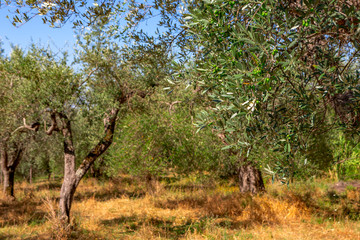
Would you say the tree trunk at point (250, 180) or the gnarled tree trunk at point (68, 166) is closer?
the gnarled tree trunk at point (68, 166)

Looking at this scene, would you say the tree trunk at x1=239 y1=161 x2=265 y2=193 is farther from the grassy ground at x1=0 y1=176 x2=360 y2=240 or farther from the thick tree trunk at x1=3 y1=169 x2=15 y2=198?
the thick tree trunk at x1=3 y1=169 x2=15 y2=198

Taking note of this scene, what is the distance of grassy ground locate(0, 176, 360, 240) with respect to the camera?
400 inches

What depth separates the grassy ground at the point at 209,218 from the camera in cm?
1015

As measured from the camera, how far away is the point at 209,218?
466 inches

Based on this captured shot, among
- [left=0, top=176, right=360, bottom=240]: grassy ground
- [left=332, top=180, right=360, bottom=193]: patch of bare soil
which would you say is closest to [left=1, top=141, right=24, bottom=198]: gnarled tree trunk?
[left=0, top=176, right=360, bottom=240]: grassy ground

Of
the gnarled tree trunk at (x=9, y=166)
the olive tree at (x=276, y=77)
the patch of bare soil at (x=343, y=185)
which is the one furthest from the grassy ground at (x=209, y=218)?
the olive tree at (x=276, y=77)

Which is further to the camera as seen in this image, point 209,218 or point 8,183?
point 8,183

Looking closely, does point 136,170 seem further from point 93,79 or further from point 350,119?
point 350,119

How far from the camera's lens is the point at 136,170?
45.9 ft

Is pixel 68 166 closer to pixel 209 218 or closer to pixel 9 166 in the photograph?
pixel 209 218

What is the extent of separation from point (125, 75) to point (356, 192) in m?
13.6

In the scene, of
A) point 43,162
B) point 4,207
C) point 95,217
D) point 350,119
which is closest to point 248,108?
point 350,119

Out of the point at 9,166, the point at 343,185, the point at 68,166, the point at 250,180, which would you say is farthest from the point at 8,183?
the point at 343,185

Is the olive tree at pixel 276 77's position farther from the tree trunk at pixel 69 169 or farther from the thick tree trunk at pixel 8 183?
the thick tree trunk at pixel 8 183
